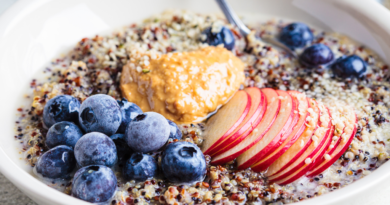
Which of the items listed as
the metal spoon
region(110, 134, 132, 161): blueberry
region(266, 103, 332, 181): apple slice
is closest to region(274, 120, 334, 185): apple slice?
region(266, 103, 332, 181): apple slice

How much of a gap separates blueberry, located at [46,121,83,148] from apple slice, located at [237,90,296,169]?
631 millimetres

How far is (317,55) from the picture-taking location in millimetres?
1771

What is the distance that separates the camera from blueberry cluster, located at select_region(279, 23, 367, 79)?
1712mm

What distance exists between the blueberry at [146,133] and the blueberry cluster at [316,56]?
0.95 metres

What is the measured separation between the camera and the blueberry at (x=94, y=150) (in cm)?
115

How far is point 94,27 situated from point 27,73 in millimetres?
489

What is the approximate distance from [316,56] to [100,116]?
113 cm

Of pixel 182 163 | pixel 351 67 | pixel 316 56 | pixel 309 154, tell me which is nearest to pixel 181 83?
pixel 182 163

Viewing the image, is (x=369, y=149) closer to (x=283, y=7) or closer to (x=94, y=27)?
(x=283, y=7)

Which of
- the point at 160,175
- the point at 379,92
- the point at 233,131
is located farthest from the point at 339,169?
the point at 160,175

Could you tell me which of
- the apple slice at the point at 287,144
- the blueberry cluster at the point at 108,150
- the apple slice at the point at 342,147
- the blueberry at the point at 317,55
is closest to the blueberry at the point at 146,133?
the blueberry cluster at the point at 108,150

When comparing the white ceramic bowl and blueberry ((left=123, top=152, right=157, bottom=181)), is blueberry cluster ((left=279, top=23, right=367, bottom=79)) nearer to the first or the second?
the white ceramic bowl

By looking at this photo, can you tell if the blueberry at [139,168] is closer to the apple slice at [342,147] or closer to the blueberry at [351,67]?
the apple slice at [342,147]

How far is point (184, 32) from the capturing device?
194 centimetres
